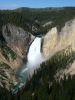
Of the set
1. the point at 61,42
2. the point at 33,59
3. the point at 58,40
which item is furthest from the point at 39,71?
the point at 33,59

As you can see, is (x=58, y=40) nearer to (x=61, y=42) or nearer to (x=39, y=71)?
(x=61, y=42)

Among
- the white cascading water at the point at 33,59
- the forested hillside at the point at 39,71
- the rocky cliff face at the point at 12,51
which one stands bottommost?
the white cascading water at the point at 33,59

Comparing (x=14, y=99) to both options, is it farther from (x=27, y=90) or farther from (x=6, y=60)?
(x=6, y=60)

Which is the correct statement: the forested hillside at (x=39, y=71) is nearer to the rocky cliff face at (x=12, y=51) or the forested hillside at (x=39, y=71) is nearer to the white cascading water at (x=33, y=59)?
the rocky cliff face at (x=12, y=51)

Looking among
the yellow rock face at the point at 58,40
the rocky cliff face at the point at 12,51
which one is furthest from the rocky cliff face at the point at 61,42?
the rocky cliff face at the point at 12,51

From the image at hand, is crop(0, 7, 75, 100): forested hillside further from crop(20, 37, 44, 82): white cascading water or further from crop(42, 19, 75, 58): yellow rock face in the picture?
crop(42, 19, 75, 58): yellow rock face

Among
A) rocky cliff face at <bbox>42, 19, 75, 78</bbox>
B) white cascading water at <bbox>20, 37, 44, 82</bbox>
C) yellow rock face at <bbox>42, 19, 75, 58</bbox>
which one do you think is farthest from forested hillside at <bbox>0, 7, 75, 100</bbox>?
yellow rock face at <bbox>42, 19, 75, 58</bbox>

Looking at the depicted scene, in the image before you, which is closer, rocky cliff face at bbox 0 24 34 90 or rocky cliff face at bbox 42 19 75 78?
rocky cliff face at bbox 0 24 34 90

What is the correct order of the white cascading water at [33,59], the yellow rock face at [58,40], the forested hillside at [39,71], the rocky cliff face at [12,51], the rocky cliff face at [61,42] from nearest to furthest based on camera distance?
the forested hillside at [39,71] < the rocky cliff face at [12,51] < the rocky cliff face at [61,42] < the white cascading water at [33,59] < the yellow rock face at [58,40]
